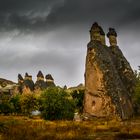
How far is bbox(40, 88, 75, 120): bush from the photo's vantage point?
6744cm

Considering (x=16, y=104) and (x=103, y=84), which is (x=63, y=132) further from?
(x=16, y=104)

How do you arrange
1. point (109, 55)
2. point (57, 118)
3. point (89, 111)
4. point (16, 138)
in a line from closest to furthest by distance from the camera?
1. point (16, 138)
2. point (57, 118)
3. point (89, 111)
4. point (109, 55)

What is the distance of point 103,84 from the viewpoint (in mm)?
82750

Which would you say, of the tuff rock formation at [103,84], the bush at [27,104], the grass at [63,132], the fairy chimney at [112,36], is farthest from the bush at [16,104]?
the grass at [63,132]

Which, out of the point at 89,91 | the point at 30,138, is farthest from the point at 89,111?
the point at 30,138

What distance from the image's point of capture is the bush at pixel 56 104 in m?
67.4

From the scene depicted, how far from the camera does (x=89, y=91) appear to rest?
276 feet

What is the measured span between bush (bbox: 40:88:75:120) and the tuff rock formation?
12.2 metres

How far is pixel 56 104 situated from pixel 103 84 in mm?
18715

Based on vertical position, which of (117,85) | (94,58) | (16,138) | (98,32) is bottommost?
(16,138)

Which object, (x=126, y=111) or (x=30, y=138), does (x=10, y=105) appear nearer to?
(x=126, y=111)

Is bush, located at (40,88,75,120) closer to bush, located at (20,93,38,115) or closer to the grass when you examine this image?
the grass

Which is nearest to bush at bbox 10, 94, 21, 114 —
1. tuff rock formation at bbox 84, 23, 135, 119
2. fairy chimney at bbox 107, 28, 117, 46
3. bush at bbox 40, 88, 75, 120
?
fairy chimney at bbox 107, 28, 117, 46

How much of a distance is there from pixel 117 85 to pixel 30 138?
195ft
